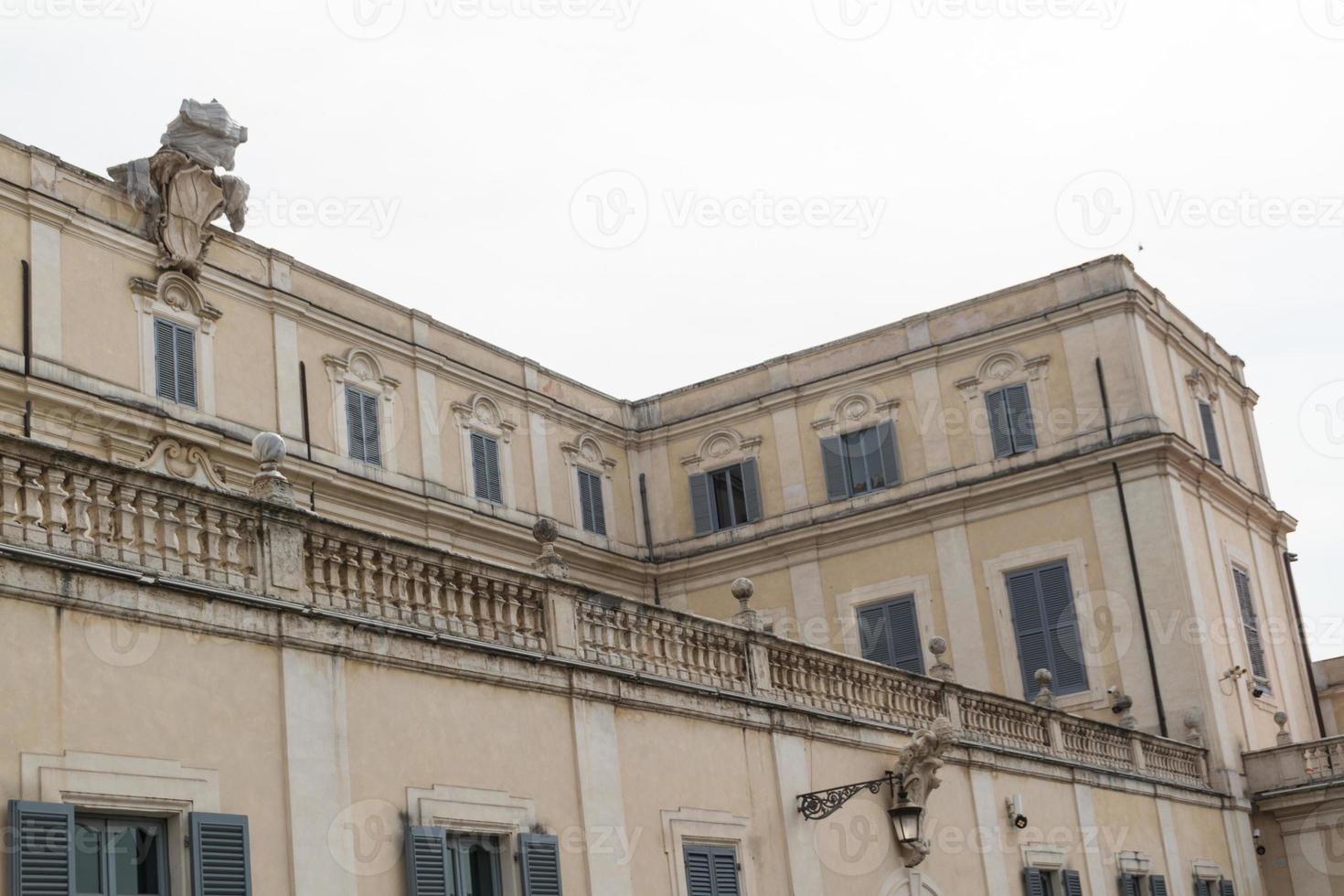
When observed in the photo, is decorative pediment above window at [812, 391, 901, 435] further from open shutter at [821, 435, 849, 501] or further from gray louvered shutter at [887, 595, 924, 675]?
gray louvered shutter at [887, 595, 924, 675]

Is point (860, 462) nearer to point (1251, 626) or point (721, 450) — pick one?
point (721, 450)

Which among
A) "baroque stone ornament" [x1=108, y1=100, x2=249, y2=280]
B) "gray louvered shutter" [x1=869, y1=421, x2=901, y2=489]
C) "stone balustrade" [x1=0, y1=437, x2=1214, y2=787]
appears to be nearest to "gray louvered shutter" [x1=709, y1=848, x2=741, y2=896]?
"stone balustrade" [x1=0, y1=437, x2=1214, y2=787]

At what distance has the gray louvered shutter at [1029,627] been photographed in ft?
95.7

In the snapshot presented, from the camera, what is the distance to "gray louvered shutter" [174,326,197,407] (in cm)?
2398

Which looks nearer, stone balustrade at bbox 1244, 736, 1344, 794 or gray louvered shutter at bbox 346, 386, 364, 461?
gray louvered shutter at bbox 346, 386, 364, 461

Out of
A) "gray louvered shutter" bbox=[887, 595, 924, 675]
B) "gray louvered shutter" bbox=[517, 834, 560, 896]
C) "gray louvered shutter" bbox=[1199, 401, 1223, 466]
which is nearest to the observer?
"gray louvered shutter" bbox=[517, 834, 560, 896]

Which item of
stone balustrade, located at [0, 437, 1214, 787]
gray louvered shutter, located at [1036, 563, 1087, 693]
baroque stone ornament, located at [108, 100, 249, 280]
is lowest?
stone balustrade, located at [0, 437, 1214, 787]

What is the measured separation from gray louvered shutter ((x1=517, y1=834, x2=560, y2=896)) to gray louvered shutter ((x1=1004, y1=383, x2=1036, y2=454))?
18.8 meters

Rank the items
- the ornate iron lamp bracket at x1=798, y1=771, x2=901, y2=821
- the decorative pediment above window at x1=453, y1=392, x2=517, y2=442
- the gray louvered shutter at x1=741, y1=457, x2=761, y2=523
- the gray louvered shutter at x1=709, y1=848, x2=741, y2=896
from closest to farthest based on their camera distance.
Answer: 1. the gray louvered shutter at x1=709, y1=848, x2=741, y2=896
2. the ornate iron lamp bracket at x1=798, y1=771, x2=901, y2=821
3. the decorative pediment above window at x1=453, y1=392, x2=517, y2=442
4. the gray louvered shutter at x1=741, y1=457, x2=761, y2=523

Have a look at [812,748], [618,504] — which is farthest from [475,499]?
[812,748]

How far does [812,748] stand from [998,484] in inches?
555

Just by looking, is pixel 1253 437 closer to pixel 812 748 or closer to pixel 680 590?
pixel 680 590

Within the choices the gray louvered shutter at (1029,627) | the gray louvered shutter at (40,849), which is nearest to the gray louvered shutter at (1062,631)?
the gray louvered shutter at (1029,627)

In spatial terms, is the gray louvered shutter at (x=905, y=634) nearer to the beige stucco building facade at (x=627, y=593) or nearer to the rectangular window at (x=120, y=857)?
the beige stucco building facade at (x=627, y=593)
